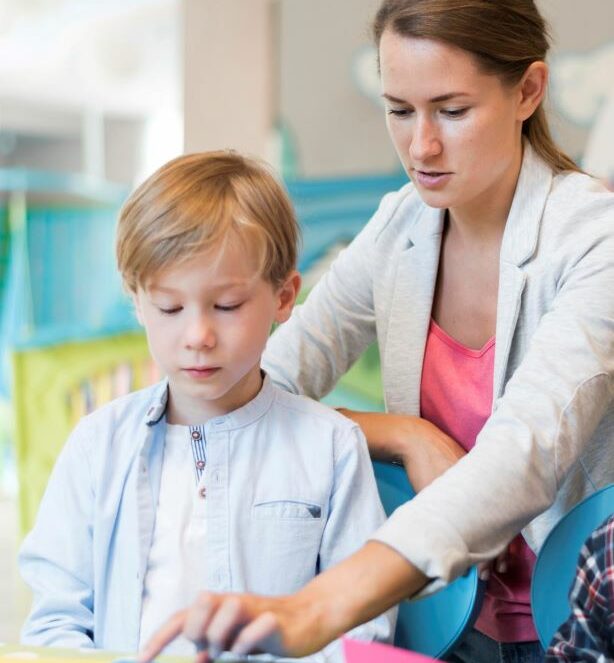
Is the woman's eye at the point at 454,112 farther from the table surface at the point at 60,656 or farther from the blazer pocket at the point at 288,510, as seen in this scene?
the table surface at the point at 60,656

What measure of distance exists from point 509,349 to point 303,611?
48cm

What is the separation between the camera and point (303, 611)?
0.84 m

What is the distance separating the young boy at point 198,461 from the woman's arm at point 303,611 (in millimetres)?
196

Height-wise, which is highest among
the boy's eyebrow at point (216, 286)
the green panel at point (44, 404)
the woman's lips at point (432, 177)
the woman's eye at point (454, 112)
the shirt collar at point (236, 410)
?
the woman's eye at point (454, 112)

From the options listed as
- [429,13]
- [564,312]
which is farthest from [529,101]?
[564,312]

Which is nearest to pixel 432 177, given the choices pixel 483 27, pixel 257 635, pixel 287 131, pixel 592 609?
pixel 483 27

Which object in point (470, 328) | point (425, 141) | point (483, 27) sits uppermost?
point (483, 27)

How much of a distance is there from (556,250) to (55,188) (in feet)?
18.0

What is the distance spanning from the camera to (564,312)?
1.11 metres

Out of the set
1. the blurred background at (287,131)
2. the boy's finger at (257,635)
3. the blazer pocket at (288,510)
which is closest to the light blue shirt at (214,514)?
the blazer pocket at (288,510)

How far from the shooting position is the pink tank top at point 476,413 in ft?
4.10

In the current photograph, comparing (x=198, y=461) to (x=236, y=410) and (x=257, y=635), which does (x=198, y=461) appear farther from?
(x=257, y=635)

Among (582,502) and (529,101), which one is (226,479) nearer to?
(582,502)

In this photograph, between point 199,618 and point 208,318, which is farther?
point 208,318
